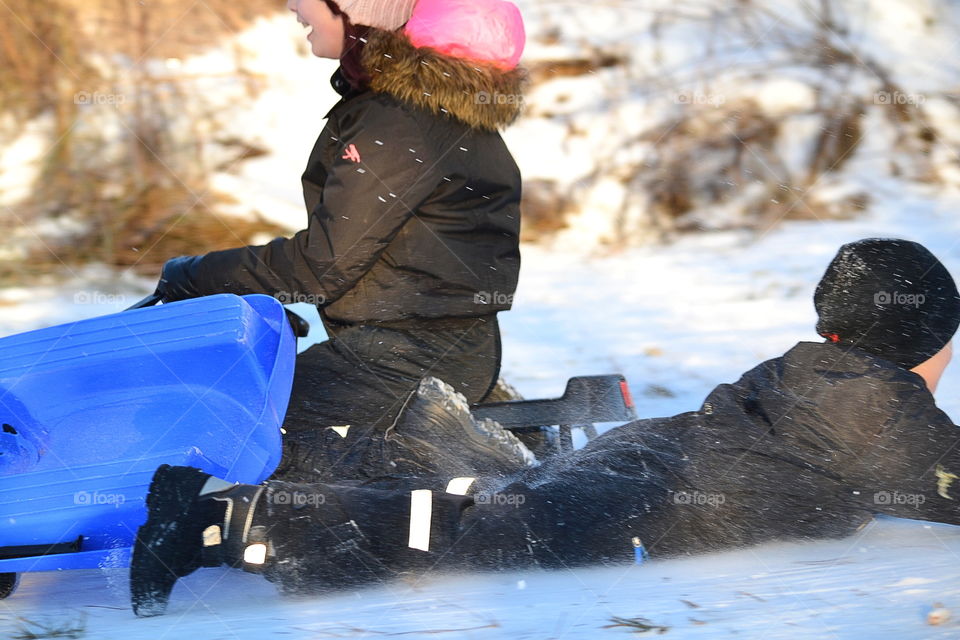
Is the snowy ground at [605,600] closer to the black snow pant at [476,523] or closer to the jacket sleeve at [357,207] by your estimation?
the black snow pant at [476,523]

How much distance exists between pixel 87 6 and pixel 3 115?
0.76 m

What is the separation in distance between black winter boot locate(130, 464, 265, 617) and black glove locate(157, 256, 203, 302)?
0.70m

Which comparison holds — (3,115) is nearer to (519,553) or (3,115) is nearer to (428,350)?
(428,350)

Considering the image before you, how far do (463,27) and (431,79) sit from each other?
0.16 metres

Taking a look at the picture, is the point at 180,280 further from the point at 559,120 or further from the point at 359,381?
the point at 559,120

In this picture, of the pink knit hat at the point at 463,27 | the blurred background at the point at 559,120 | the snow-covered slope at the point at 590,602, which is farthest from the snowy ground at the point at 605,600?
the blurred background at the point at 559,120

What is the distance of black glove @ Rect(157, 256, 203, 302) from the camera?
2615 millimetres

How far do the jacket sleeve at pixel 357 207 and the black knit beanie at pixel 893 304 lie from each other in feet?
3.08

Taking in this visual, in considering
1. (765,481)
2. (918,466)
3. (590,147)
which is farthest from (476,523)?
(590,147)

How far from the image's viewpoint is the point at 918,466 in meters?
2.17

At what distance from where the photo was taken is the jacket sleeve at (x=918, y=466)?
7.06 ft

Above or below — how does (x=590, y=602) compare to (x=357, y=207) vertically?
below

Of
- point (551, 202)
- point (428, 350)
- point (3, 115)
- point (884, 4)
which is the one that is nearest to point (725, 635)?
point (428, 350)

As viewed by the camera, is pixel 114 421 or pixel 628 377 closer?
pixel 114 421
